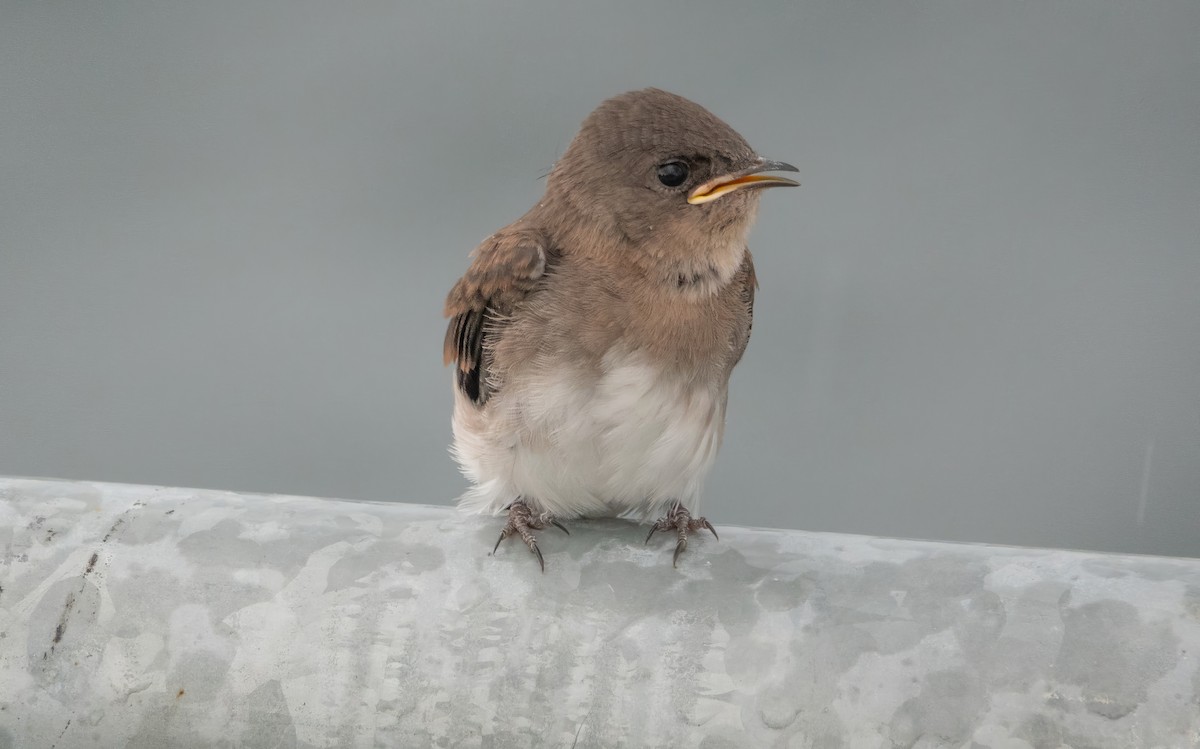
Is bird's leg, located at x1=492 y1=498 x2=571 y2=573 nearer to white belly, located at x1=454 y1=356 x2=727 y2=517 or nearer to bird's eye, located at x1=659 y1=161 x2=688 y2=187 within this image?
white belly, located at x1=454 y1=356 x2=727 y2=517

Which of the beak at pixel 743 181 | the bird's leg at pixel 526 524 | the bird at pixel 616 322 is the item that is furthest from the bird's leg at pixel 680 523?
the beak at pixel 743 181

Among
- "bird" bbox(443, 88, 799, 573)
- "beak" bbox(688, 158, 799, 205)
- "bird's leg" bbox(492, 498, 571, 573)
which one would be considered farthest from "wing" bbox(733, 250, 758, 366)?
"bird's leg" bbox(492, 498, 571, 573)

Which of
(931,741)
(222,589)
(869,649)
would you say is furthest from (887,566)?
(222,589)

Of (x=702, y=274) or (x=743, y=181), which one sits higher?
(x=743, y=181)

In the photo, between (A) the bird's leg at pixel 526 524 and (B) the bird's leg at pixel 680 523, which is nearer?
(A) the bird's leg at pixel 526 524

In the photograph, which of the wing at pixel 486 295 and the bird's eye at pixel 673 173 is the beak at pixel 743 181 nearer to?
the bird's eye at pixel 673 173

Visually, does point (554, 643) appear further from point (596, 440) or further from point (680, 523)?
point (596, 440)

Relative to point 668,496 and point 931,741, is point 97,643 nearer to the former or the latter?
point 931,741

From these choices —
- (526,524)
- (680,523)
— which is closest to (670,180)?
(680,523)
